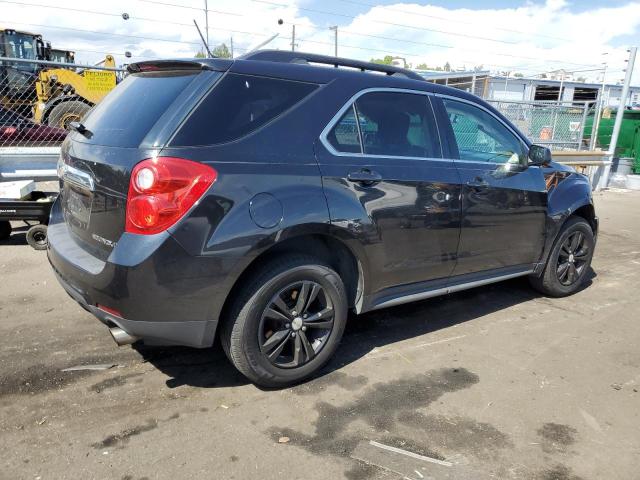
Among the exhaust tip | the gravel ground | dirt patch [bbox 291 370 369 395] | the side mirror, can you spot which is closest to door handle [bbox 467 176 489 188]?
the side mirror

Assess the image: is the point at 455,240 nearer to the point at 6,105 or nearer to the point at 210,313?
the point at 210,313

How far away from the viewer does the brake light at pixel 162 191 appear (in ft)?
8.48

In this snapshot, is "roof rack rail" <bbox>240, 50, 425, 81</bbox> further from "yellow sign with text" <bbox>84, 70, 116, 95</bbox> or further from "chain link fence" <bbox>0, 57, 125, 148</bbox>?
"yellow sign with text" <bbox>84, 70, 116, 95</bbox>

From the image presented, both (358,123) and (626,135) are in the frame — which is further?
(626,135)

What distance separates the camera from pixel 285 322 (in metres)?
3.09

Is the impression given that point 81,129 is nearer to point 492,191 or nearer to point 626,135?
point 492,191

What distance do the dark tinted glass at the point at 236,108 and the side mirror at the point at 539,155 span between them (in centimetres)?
222

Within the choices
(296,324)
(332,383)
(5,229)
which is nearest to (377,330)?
(332,383)

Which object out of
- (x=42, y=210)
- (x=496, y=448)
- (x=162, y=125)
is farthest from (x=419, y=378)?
(x=42, y=210)

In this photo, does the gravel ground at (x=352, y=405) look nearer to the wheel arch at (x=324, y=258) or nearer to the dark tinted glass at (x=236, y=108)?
the wheel arch at (x=324, y=258)

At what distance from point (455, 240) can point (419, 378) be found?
1.03 metres

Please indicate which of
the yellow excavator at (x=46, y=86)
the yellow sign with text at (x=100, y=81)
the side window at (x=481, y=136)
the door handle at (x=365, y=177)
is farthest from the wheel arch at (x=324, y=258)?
the yellow sign with text at (x=100, y=81)

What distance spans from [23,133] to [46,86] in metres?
4.64

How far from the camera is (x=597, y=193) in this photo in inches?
494
